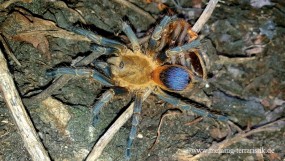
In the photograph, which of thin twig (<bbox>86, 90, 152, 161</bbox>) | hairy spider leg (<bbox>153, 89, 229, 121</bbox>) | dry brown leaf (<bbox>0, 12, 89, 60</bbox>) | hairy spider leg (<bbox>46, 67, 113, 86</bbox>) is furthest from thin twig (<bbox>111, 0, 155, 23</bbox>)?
thin twig (<bbox>86, 90, 152, 161</bbox>)

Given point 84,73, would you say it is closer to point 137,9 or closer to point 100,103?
point 100,103

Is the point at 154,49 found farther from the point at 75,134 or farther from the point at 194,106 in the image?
the point at 75,134

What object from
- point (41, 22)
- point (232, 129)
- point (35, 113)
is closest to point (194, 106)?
point (232, 129)

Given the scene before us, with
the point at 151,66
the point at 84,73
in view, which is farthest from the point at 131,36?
the point at 84,73

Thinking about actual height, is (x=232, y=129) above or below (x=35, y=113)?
below

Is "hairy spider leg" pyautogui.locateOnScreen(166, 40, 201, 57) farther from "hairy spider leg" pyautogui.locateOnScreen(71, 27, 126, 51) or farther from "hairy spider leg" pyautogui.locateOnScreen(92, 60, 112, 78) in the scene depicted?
"hairy spider leg" pyautogui.locateOnScreen(92, 60, 112, 78)

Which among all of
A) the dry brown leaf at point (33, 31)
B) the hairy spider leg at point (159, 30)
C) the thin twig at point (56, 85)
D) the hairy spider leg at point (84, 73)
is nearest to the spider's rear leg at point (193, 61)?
the hairy spider leg at point (159, 30)
